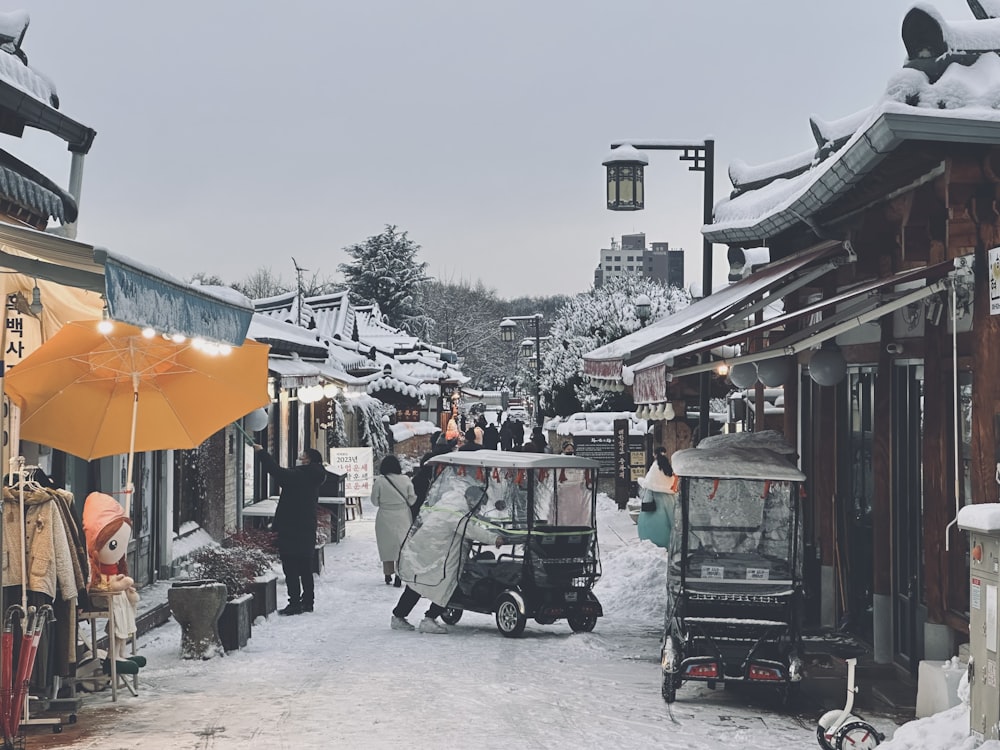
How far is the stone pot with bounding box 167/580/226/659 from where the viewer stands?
1074 cm

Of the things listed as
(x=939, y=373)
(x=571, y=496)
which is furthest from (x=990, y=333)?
(x=571, y=496)

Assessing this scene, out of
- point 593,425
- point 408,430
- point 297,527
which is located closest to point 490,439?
point 593,425

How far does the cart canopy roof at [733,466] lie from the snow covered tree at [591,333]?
2726 cm

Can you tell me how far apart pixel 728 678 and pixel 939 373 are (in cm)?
292

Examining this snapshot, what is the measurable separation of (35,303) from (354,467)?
16.0 m

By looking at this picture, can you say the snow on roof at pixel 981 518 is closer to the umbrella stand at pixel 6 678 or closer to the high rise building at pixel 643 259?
the umbrella stand at pixel 6 678

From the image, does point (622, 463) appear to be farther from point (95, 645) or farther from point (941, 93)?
point (941, 93)

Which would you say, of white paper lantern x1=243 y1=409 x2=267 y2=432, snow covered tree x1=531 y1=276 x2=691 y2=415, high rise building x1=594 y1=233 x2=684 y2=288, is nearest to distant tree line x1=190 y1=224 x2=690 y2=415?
snow covered tree x1=531 y1=276 x2=691 y2=415

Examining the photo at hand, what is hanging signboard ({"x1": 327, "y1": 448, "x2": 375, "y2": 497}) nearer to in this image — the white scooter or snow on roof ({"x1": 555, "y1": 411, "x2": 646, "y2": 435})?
snow on roof ({"x1": 555, "y1": 411, "x2": 646, "y2": 435})

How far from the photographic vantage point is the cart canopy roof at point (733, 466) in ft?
33.0

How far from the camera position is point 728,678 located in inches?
366

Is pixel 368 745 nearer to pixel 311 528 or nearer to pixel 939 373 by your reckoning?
pixel 939 373

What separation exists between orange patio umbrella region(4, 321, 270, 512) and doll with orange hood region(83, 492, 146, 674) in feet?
0.88

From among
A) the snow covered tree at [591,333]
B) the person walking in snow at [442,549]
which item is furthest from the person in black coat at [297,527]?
the snow covered tree at [591,333]
